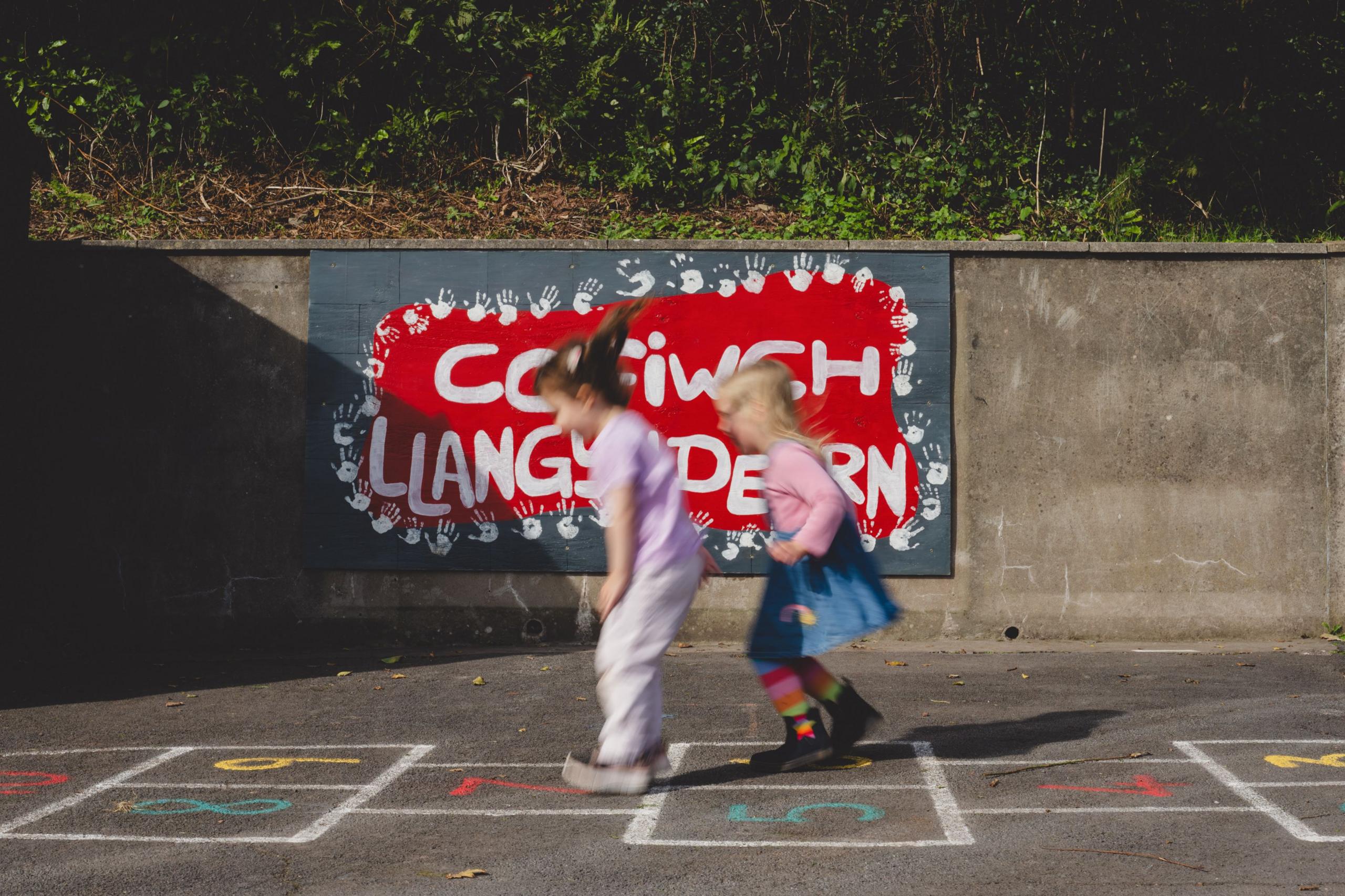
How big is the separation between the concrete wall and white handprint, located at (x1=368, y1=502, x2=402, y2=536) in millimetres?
409

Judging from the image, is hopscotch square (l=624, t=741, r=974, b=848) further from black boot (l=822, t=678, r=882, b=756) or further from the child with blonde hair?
the child with blonde hair

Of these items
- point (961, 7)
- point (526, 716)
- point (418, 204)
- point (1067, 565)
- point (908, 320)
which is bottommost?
point (526, 716)

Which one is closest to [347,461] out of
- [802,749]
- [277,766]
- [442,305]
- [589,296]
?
[442,305]

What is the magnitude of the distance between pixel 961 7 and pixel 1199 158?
3096mm

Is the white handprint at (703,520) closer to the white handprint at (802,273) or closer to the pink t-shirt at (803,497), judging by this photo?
the white handprint at (802,273)

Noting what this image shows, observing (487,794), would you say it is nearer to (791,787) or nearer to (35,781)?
(791,787)

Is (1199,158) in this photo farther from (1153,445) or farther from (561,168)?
(561,168)

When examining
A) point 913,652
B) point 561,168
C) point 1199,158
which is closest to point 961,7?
point 1199,158

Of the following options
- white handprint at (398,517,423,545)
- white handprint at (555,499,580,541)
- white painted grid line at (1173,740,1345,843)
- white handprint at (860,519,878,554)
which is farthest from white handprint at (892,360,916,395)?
white painted grid line at (1173,740,1345,843)

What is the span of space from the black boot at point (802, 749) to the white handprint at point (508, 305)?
539 cm

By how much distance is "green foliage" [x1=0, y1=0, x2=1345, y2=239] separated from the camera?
40.3 ft

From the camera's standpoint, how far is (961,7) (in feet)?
43.8

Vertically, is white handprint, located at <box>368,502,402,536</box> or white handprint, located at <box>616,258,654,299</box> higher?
white handprint, located at <box>616,258,654,299</box>

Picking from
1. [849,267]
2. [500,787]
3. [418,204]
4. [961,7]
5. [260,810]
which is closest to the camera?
[260,810]
